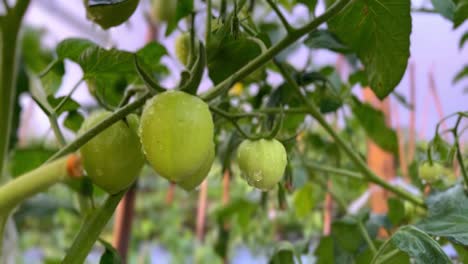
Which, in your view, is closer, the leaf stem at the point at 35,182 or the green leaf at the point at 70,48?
the leaf stem at the point at 35,182

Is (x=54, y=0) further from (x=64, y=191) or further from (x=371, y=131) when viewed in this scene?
(x=371, y=131)

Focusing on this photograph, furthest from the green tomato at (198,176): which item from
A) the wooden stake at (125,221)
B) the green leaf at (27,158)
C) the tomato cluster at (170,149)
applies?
the wooden stake at (125,221)

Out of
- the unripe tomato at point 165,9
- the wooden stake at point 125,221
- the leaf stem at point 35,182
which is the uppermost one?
the leaf stem at point 35,182

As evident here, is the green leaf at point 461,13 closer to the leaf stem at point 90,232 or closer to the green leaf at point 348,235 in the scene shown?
the green leaf at point 348,235

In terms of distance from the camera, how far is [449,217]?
1.45 ft

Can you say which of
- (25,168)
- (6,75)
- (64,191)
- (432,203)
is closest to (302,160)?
(432,203)

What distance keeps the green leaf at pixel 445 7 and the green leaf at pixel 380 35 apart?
110 millimetres

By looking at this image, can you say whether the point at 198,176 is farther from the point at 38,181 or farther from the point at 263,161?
the point at 38,181

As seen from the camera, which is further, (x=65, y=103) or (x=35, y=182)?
(x=65, y=103)

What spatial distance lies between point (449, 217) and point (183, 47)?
0.28 metres

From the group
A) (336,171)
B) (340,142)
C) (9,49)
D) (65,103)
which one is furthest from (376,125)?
(9,49)

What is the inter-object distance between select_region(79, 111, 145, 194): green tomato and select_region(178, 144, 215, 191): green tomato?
36 millimetres

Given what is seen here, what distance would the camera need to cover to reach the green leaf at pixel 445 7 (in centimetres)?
49

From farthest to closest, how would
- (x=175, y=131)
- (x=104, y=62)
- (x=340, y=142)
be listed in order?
(x=340, y=142), (x=104, y=62), (x=175, y=131)
